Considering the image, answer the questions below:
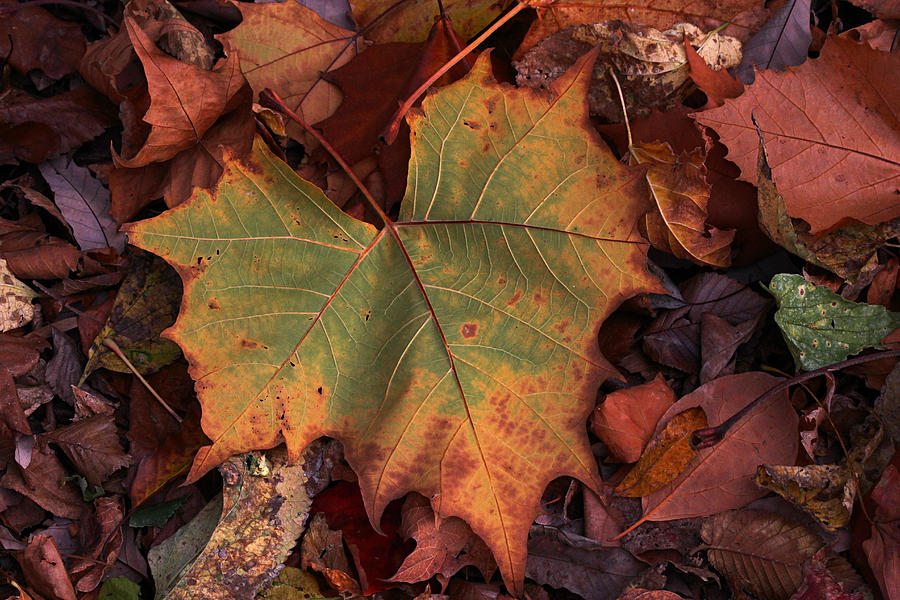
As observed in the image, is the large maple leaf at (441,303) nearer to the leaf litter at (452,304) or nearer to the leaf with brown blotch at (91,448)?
the leaf litter at (452,304)

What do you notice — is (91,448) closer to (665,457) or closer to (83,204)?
(83,204)

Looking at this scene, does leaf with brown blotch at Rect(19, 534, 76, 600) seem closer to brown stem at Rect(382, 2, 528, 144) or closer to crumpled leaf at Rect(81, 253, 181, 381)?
crumpled leaf at Rect(81, 253, 181, 381)

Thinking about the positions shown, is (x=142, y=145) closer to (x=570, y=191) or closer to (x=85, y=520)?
(x=85, y=520)

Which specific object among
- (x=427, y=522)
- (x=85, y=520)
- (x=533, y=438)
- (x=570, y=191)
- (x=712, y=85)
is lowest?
(x=85, y=520)

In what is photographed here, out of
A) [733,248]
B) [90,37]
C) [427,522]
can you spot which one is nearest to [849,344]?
[733,248]

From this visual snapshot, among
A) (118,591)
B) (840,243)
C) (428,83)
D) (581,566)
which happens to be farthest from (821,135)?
(118,591)

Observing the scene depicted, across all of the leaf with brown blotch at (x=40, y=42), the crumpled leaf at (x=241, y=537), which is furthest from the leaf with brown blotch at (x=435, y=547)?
the leaf with brown blotch at (x=40, y=42)
